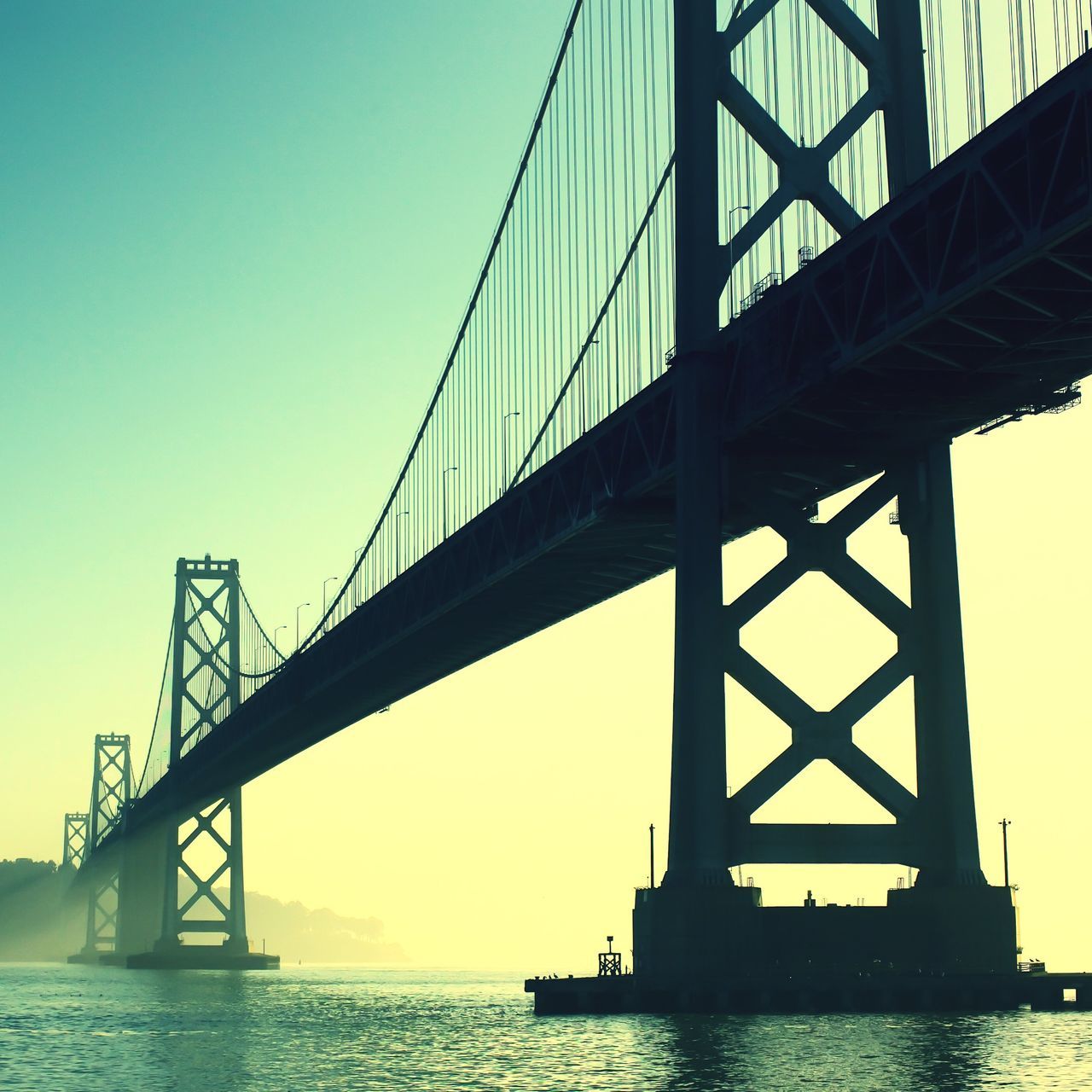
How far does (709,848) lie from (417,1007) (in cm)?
2553

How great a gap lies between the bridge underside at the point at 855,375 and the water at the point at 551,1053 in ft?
30.4

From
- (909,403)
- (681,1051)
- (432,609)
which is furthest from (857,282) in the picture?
(432,609)

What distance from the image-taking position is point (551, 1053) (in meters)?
28.1

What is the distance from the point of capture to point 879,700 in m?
31.9

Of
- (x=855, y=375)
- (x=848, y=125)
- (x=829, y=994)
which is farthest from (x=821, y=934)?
(x=848, y=125)

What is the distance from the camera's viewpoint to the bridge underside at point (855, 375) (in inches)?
923

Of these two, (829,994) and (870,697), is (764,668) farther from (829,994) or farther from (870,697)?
(829,994)

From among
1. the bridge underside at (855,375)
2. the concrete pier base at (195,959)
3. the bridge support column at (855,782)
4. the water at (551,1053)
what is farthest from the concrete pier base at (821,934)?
the concrete pier base at (195,959)

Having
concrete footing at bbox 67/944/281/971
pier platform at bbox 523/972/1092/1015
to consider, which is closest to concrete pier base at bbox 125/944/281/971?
concrete footing at bbox 67/944/281/971

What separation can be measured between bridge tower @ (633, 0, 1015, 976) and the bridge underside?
0.88 metres

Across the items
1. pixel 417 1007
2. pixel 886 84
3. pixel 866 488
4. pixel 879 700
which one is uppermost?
pixel 886 84

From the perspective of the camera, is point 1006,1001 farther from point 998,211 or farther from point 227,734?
point 227,734

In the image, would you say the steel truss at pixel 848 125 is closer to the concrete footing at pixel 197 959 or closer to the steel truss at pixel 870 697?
the steel truss at pixel 870 697

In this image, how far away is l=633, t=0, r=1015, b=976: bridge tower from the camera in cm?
3055
